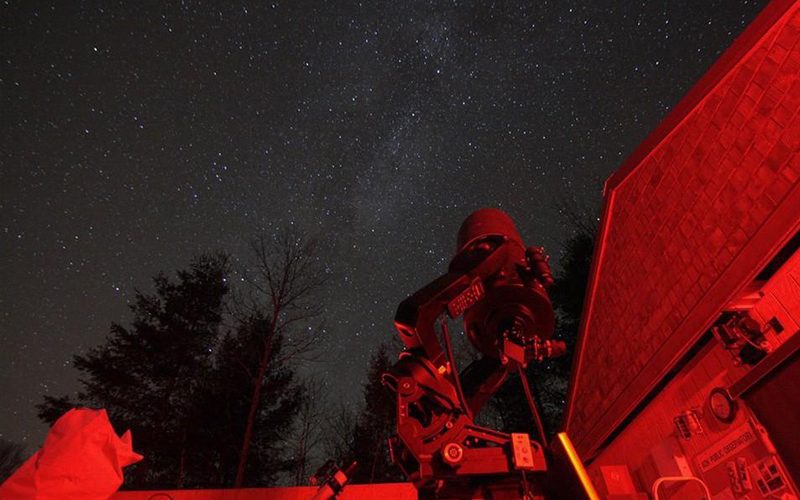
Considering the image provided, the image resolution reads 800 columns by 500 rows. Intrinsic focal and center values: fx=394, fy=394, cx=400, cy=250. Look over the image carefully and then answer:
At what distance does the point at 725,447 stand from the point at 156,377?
1911cm

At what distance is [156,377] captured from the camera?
1666cm

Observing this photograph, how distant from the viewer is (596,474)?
15.4 ft

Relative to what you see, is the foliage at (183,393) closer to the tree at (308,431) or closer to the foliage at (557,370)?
the tree at (308,431)

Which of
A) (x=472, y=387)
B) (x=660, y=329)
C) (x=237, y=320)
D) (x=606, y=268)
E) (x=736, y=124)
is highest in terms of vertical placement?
(x=237, y=320)

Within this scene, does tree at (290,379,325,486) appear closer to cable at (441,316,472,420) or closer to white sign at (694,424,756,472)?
white sign at (694,424,756,472)

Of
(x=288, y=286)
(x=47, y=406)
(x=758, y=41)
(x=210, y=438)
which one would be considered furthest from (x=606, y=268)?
(x=47, y=406)

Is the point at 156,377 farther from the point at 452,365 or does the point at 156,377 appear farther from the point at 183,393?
the point at 452,365

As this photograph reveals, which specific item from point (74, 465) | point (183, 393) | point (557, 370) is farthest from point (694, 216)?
point (183, 393)

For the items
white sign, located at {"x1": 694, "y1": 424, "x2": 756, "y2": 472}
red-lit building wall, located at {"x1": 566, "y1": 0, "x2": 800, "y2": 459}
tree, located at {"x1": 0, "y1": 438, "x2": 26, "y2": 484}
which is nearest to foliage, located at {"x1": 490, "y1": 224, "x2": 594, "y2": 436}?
red-lit building wall, located at {"x1": 566, "y1": 0, "x2": 800, "y2": 459}

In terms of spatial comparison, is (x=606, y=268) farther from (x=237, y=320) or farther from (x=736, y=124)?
(x=237, y=320)

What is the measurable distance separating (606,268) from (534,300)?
4329mm

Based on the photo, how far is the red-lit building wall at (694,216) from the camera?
2820 mm

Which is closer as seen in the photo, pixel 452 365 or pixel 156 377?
pixel 452 365

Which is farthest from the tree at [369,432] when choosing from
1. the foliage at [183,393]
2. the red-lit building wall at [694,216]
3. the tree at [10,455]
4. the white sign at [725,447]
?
the tree at [10,455]
